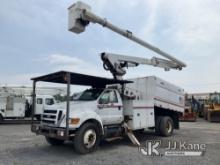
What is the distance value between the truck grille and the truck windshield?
4.67 feet

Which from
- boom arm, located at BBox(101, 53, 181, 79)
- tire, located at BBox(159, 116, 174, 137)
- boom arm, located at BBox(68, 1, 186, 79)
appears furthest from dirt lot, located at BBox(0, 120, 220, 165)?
boom arm, located at BBox(68, 1, 186, 79)

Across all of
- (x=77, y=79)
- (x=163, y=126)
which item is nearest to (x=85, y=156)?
(x=77, y=79)

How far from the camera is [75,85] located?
11.3 meters

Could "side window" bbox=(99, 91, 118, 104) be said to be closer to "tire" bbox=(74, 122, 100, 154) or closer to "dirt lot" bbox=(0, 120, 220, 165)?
"tire" bbox=(74, 122, 100, 154)

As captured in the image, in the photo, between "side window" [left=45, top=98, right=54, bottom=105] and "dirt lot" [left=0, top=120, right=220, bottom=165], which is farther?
"side window" [left=45, top=98, right=54, bottom=105]

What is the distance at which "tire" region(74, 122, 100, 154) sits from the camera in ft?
27.1

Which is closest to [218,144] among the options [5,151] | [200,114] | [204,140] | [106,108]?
[204,140]

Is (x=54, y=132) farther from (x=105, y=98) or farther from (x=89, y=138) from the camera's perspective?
(x=105, y=98)

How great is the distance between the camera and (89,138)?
870 centimetres

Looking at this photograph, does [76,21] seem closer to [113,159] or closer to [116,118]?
[116,118]

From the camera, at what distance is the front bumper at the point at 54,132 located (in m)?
8.08

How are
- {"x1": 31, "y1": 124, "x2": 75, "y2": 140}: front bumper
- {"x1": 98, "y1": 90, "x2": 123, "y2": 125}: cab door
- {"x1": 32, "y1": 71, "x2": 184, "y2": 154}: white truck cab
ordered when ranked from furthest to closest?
{"x1": 98, "y1": 90, "x2": 123, "y2": 125}: cab door → {"x1": 32, "y1": 71, "x2": 184, "y2": 154}: white truck cab → {"x1": 31, "y1": 124, "x2": 75, "y2": 140}: front bumper

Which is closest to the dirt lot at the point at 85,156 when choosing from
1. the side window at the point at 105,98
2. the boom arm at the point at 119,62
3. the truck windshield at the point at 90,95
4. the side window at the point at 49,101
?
the side window at the point at 105,98

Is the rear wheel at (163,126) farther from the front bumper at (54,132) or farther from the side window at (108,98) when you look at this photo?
the front bumper at (54,132)
